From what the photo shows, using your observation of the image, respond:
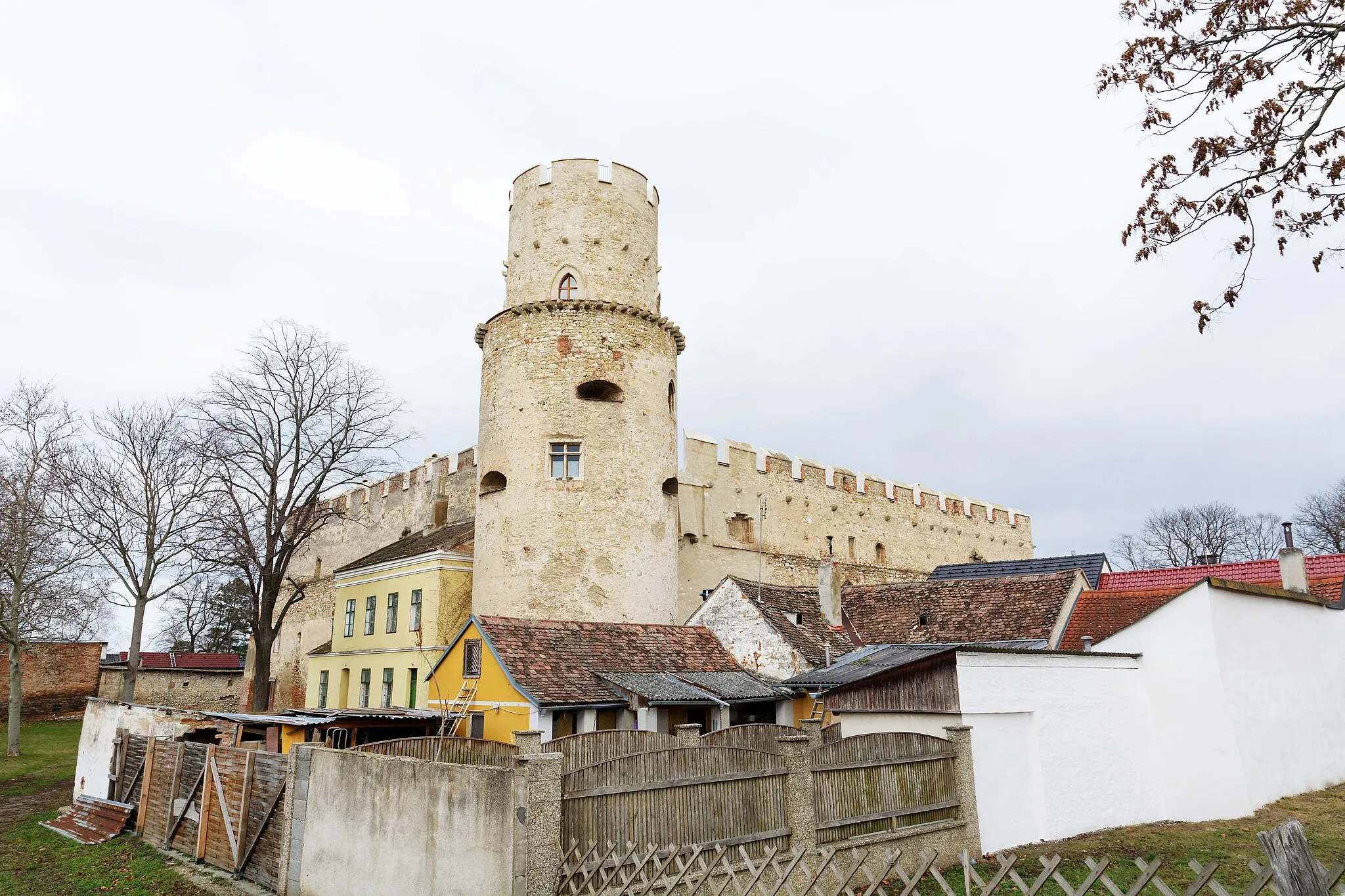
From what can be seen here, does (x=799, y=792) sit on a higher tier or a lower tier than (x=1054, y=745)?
lower

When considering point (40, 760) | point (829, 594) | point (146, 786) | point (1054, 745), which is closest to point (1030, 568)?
point (829, 594)

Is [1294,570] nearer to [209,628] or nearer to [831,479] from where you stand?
[831,479]

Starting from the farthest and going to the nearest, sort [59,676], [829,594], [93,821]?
1. [59,676]
2. [829,594]
3. [93,821]

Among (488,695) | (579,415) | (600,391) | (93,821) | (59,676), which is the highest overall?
(600,391)

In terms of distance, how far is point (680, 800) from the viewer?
9.34 metres

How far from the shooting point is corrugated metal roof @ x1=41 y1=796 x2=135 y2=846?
13.9 m

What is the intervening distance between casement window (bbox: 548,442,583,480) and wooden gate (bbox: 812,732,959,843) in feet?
42.4

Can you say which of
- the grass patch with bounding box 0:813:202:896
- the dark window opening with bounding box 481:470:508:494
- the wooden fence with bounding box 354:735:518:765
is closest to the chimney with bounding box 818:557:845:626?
the dark window opening with bounding box 481:470:508:494

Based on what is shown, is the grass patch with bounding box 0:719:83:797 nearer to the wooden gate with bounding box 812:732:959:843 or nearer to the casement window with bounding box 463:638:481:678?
the casement window with bounding box 463:638:481:678

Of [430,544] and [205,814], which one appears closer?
[205,814]

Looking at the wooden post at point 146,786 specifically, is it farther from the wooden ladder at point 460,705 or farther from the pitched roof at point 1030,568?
the pitched roof at point 1030,568

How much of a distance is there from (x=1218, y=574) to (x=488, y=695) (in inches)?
711

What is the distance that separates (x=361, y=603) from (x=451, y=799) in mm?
21125

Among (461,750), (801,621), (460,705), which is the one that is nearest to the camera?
(461,750)
